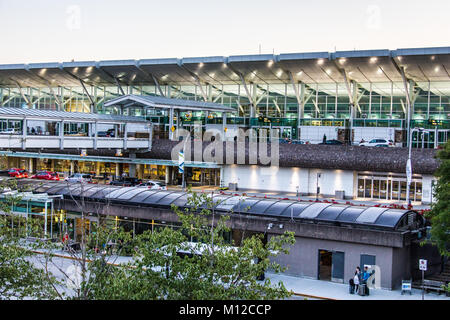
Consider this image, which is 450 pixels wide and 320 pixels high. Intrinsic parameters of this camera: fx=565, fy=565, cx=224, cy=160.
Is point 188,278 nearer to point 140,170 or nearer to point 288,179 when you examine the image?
point 288,179

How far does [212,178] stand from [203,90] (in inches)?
725

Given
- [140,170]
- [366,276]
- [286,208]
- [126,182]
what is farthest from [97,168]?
[366,276]

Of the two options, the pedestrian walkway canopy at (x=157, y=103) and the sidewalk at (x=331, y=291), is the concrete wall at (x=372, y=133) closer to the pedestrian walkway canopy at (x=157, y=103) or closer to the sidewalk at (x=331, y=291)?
the pedestrian walkway canopy at (x=157, y=103)

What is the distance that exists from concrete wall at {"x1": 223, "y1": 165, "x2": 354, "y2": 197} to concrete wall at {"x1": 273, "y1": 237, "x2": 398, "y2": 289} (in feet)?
77.0

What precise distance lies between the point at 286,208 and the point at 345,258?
15.2ft

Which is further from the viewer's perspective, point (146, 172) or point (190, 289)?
point (146, 172)

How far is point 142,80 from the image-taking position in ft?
255

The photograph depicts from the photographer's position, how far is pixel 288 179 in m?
55.2

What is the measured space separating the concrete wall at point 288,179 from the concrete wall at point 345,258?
924 inches

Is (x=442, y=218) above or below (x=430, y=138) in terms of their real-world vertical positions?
below

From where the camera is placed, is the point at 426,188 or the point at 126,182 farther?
the point at 126,182
